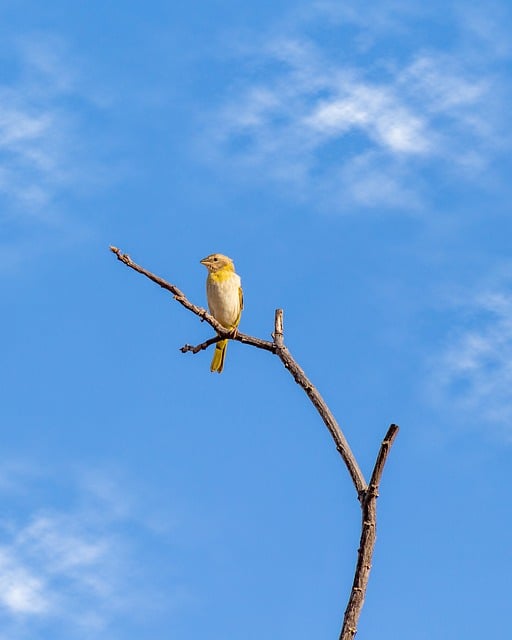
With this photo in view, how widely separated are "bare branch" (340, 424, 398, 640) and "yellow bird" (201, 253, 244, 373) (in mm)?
8574

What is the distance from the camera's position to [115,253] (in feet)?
21.3

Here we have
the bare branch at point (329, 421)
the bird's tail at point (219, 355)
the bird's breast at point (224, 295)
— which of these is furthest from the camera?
the bird's breast at point (224, 295)

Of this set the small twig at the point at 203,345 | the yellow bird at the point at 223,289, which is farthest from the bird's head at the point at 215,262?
the small twig at the point at 203,345

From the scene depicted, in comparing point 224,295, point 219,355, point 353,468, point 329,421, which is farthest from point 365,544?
point 224,295

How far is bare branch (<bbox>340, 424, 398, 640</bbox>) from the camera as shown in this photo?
4.89 meters

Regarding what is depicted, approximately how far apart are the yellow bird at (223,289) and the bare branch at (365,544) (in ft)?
28.1

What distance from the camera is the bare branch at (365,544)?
489cm

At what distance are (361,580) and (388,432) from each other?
80cm

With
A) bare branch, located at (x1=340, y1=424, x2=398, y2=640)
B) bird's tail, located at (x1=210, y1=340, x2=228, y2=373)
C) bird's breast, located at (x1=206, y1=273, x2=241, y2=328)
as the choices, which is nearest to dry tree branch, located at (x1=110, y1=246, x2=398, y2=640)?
bare branch, located at (x1=340, y1=424, x2=398, y2=640)

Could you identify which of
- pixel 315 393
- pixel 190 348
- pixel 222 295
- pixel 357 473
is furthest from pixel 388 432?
pixel 222 295

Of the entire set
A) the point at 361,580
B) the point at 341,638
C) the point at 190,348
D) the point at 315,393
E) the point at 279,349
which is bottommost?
the point at 341,638

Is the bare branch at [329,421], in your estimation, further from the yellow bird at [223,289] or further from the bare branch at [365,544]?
the yellow bird at [223,289]

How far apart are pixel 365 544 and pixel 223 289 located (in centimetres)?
890

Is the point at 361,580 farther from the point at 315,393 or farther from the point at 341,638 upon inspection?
the point at 315,393
